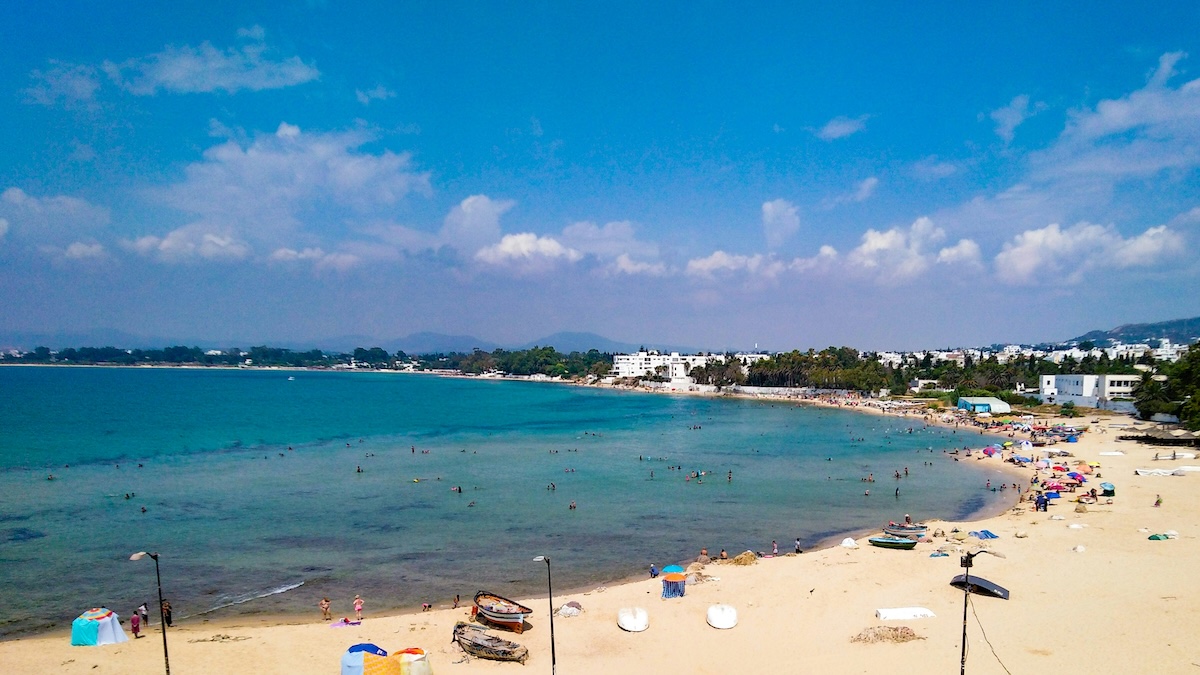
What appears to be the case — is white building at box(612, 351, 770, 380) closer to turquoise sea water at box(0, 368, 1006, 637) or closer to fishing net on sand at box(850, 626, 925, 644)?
turquoise sea water at box(0, 368, 1006, 637)

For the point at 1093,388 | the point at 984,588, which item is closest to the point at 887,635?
the point at 984,588

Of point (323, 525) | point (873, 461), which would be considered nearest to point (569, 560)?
point (323, 525)

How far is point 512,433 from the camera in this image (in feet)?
238

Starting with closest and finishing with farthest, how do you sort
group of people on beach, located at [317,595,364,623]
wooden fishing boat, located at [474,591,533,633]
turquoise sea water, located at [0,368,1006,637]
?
wooden fishing boat, located at [474,591,533,633]
group of people on beach, located at [317,595,364,623]
turquoise sea water, located at [0,368,1006,637]

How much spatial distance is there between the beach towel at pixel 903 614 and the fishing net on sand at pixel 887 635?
2.47 feet

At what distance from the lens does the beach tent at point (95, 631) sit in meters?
18.5

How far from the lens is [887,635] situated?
17.9 m

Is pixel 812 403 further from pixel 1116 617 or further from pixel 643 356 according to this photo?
pixel 1116 617

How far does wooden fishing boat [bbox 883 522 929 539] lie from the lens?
94.2 ft

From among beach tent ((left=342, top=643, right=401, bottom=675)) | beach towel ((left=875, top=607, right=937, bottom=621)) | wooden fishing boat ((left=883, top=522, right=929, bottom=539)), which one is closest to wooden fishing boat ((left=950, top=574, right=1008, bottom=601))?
beach towel ((left=875, top=607, right=937, bottom=621))

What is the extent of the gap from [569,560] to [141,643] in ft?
48.9

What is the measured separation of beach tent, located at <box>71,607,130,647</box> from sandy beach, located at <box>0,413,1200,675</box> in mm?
316

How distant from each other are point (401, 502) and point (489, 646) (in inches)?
906

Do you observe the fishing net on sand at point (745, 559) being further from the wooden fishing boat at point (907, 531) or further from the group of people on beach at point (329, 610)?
the group of people on beach at point (329, 610)
